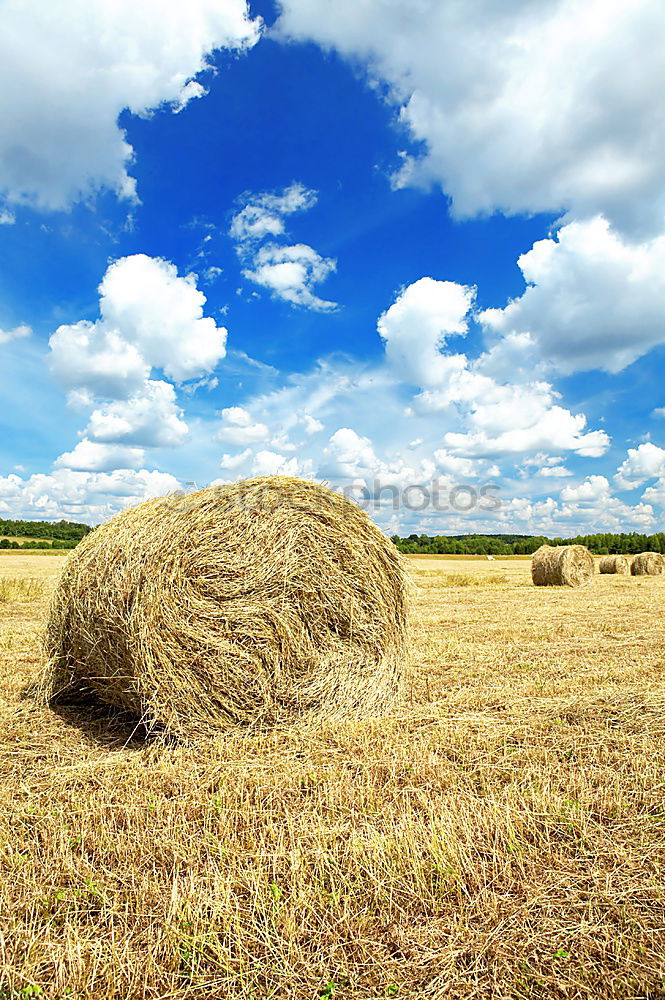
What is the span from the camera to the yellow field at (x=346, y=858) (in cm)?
210

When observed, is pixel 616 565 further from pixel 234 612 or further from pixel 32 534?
pixel 32 534

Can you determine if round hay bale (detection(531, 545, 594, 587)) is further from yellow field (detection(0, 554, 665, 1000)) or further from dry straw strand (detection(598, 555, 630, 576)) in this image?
yellow field (detection(0, 554, 665, 1000))

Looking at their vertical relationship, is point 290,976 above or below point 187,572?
below

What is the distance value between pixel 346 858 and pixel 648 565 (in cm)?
2611

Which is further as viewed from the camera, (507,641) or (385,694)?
(507,641)

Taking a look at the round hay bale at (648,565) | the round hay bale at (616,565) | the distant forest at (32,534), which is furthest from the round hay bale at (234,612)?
the distant forest at (32,534)

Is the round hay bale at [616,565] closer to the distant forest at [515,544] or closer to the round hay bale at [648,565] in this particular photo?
the round hay bale at [648,565]

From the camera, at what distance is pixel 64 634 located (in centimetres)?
529

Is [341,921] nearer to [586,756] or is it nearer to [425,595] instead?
[586,756]

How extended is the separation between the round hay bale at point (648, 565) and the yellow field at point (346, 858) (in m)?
22.7

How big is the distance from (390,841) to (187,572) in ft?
8.68

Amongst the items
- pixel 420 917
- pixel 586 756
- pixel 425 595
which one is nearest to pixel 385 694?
pixel 586 756

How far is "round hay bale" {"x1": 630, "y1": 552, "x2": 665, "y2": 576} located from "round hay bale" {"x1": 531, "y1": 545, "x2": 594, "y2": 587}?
5.87 metres

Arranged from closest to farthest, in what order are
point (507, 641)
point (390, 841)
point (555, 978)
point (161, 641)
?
point (555, 978)
point (390, 841)
point (161, 641)
point (507, 641)
